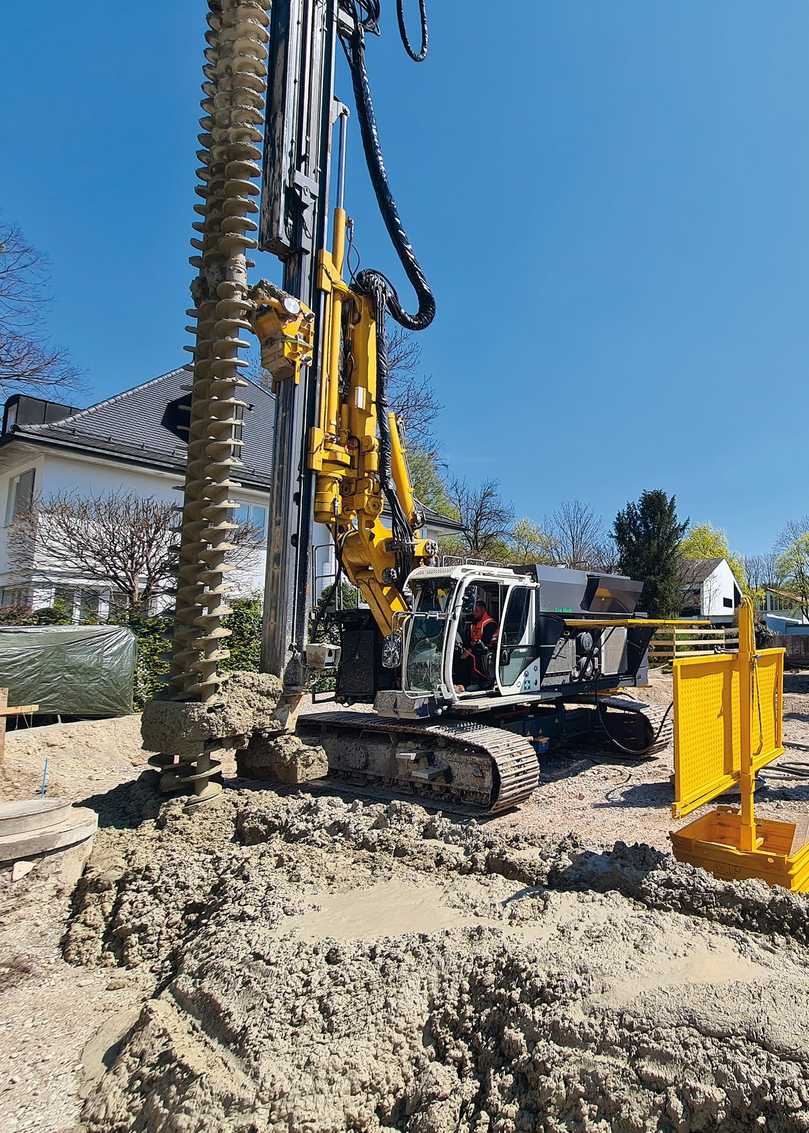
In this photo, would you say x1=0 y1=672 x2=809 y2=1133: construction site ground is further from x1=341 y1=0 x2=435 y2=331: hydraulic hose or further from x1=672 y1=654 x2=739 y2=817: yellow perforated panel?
x1=341 y1=0 x2=435 y2=331: hydraulic hose

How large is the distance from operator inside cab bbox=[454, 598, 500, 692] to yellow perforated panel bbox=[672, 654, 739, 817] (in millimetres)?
3813

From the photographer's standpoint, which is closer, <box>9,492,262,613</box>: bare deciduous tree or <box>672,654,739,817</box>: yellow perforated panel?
<box>672,654,739,817</box>: yellow perforated panel

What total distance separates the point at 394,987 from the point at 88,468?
55.4 ft

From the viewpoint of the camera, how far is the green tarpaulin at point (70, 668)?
10.9 metres

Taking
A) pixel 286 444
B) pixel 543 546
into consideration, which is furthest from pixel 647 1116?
pixel 543 546

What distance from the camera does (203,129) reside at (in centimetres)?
545

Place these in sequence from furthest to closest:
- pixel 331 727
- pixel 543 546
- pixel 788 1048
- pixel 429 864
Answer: pixel 543 546 < pixel 331 727 < pixel 429 864 < pixel 788 1048

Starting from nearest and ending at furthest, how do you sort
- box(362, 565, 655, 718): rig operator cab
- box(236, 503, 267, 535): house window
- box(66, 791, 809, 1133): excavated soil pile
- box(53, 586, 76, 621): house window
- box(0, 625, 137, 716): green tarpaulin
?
box(66, 791, 809, 1133): excavated soil pile → box(362, 565, 655, 718): rig operator cab → box(0, 625, 137, 716): green tarpaulin → box(53, 586, 76, 621): house window → box(236, 503, 267, 535): house window

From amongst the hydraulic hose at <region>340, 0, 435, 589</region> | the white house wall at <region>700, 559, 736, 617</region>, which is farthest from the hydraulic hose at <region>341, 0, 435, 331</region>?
the white house wall at <region>700, 559, 736, 617</region>

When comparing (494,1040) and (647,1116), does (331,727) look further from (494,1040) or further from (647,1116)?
(647,1116)

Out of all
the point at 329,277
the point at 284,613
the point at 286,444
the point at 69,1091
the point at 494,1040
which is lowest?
the point at 69,1091

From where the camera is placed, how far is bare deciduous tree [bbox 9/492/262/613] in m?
13.6

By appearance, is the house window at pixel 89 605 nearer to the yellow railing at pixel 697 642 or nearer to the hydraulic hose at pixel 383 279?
the hydraulic hose at pixel 383 279

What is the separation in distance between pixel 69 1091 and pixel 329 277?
269 inches
